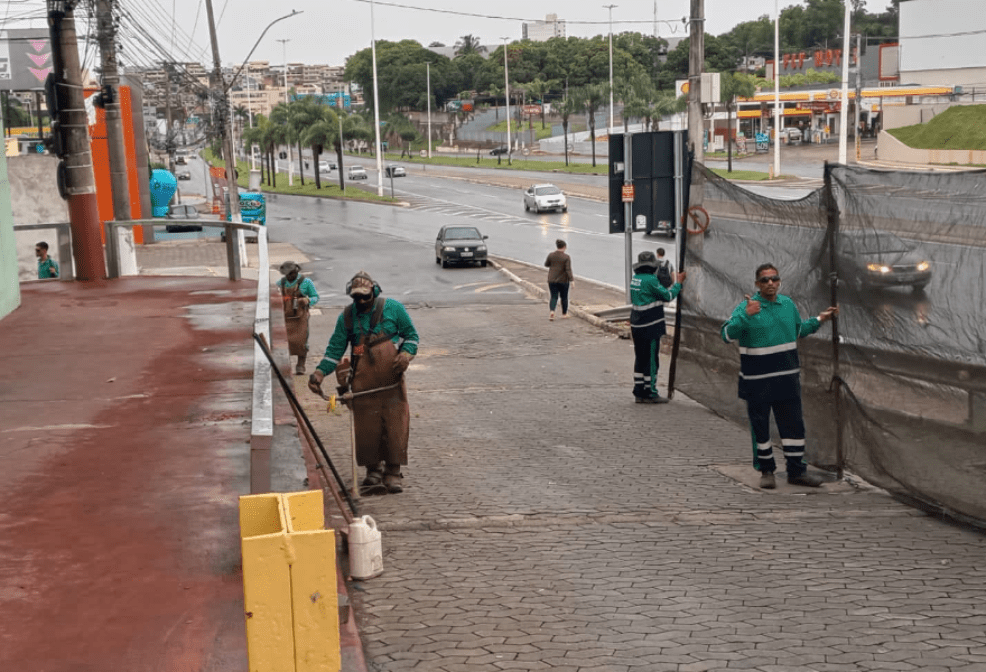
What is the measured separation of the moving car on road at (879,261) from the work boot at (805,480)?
1.57 metres

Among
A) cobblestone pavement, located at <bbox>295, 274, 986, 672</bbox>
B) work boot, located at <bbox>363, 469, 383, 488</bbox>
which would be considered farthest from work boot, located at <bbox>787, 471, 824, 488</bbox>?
work boot, located at <bbox>363, 469, 383, 488</bbox>

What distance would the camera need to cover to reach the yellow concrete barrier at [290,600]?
467cm

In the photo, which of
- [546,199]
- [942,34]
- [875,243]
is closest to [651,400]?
[875,243]

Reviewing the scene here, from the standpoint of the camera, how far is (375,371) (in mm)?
9516

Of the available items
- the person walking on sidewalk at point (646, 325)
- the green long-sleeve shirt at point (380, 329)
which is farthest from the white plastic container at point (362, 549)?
the person walking on sidewalk at point (646, 325)

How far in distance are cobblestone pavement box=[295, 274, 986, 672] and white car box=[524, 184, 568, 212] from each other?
43996 mm

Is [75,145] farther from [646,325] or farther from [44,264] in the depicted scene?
[646,325]

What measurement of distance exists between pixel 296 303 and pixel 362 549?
9198 mm

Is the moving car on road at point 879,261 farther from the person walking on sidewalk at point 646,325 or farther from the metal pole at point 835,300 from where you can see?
the person walking on sidewalk at point 646,325

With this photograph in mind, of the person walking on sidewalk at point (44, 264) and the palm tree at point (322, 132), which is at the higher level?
the palm tree at point (322, 132)

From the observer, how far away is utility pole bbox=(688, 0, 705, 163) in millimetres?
20375

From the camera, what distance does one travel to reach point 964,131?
63938mm

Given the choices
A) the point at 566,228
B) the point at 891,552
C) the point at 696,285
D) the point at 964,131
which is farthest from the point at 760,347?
the point at 964,131

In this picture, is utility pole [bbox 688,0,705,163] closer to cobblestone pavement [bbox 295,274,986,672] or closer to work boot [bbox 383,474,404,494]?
cobblestone pavement [bbox 295,274,986,672]
